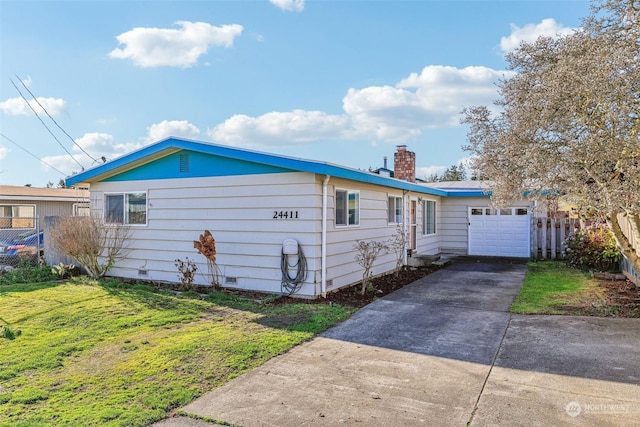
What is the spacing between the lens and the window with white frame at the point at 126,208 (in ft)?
32.1

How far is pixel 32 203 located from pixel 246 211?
16.7 m

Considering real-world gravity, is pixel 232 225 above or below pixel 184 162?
below

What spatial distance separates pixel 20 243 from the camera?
602 inches

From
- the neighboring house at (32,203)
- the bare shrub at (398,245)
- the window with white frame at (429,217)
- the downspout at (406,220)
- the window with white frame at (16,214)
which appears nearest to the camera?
the bare shrub at (398,245)

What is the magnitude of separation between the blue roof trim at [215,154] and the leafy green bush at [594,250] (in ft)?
16.3

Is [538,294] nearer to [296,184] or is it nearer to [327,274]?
[327,274]

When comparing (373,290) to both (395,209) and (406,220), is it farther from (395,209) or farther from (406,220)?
(406,220)

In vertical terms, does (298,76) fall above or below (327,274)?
above

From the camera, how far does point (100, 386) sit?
3.81m

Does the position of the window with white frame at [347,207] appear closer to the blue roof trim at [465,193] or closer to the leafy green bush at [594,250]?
the leafy green bush at [594,250]

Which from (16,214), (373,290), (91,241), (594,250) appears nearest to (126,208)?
(91,241)

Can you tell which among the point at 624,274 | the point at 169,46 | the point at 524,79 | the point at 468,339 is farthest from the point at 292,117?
the point at 468,339

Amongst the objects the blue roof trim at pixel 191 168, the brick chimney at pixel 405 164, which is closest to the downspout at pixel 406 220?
the brick chimney at pixel 405 164

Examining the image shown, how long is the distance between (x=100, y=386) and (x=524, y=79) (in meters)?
7.44
